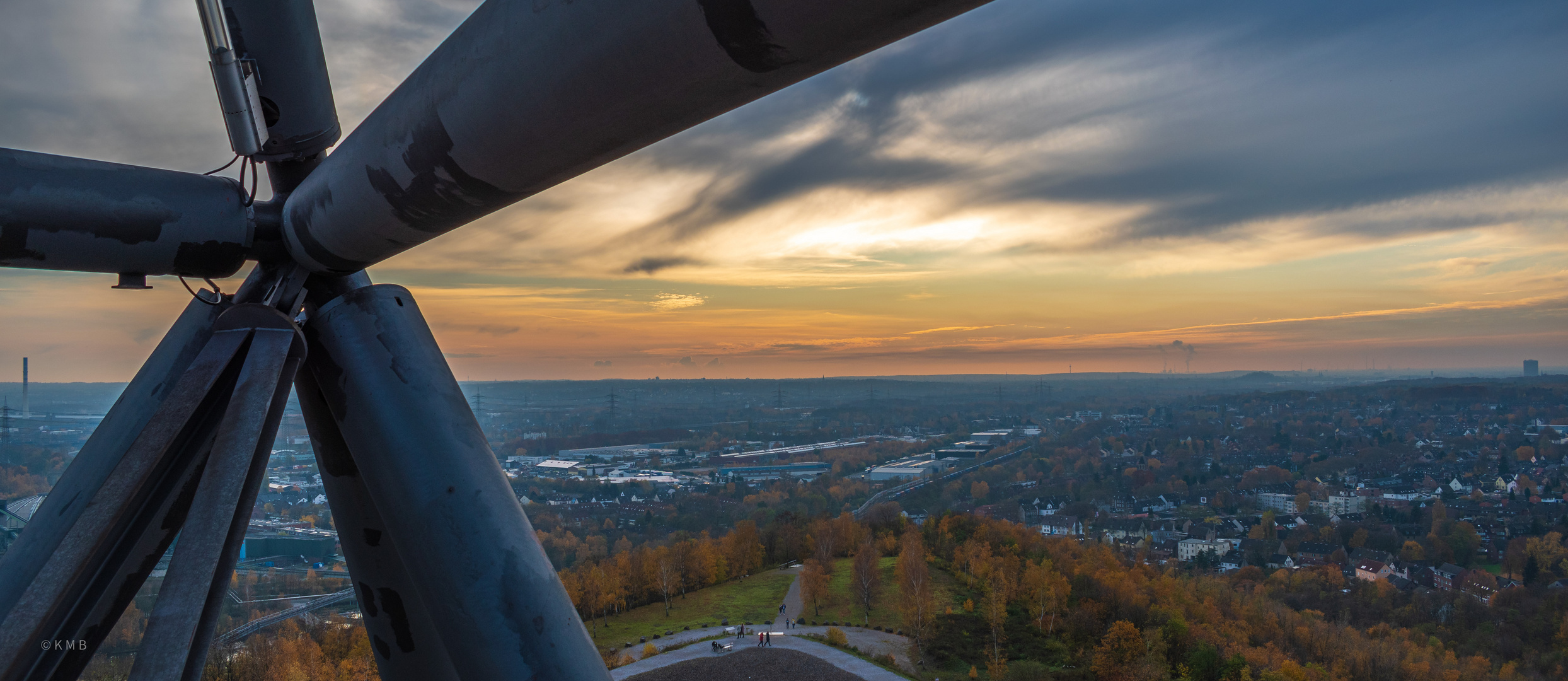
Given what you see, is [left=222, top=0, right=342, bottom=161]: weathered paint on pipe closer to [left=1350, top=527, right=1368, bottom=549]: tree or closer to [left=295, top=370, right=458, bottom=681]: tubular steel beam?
[left=295, top=370, right=458, bottom=681]: tubular steel beam

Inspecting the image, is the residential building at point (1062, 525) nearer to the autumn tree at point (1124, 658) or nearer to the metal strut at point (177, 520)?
the autumn tree at point (1124, 658)

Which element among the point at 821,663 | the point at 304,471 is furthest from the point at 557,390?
the point at 821,663

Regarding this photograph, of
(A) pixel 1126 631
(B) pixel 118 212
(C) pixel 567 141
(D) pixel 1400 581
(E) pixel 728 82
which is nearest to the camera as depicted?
(E) pixel 728 82

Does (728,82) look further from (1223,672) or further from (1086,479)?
(1086,479)

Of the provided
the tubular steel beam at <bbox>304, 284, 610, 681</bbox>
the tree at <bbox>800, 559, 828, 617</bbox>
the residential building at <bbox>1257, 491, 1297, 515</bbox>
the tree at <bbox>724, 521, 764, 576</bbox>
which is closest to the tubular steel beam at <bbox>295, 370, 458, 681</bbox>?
the tubular steel beam at <bbox>304, 284, 610, 681</bbox>

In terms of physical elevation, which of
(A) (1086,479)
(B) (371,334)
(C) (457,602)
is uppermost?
(B) (371,334)

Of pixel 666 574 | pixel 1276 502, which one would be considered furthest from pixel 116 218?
pixel 1276 502
